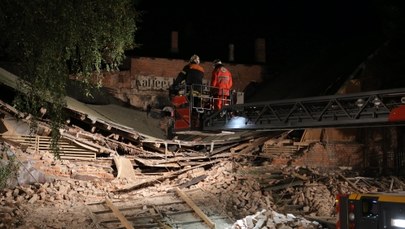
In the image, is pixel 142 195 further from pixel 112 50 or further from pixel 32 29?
pixel 32 29

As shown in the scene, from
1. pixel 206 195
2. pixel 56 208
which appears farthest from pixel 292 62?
pixel 56 208

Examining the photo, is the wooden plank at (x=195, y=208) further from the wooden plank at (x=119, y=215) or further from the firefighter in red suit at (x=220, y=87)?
the firefighter in red suit at (x=220, y=87)

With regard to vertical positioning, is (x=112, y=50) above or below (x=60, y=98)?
above

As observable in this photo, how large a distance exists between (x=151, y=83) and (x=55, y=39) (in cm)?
1585

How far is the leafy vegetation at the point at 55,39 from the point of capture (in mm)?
7938

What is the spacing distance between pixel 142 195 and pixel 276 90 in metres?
11.6

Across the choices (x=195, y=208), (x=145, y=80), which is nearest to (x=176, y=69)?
(x=145, y=80)

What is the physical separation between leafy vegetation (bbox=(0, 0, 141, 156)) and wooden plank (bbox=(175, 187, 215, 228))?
480cm

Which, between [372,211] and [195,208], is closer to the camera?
[372,211]

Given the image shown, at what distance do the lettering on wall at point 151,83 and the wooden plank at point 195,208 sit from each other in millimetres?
10269

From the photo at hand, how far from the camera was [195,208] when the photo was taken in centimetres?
1301

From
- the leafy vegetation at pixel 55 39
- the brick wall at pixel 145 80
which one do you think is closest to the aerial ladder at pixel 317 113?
the leafy vegetation at pixel 55 39

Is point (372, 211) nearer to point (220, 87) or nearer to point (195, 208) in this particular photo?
point (220, 87)

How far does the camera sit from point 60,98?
8805 millimetres
